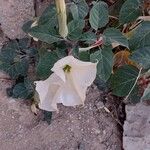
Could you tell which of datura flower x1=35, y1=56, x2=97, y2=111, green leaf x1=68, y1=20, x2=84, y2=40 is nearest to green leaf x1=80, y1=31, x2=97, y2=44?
green leaf x1=68, y1=20, x2=84, y2=40

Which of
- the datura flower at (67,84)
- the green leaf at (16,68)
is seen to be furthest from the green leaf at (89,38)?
the green leaf at (16,68)

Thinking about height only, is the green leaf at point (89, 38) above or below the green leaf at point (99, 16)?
below

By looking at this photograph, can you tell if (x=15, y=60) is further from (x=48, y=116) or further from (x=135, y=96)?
(x=135, y=96)

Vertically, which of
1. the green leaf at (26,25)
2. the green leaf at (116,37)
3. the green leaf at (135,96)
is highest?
the green leaf at (116,37)

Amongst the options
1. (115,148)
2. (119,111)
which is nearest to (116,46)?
(119,111)

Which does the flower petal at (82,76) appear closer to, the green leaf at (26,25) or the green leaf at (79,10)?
the green leaf at (79,10)

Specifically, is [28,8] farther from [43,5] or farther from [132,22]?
[132,22]

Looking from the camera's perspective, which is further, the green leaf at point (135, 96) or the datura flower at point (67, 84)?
the green leaf at point (135, 96)
